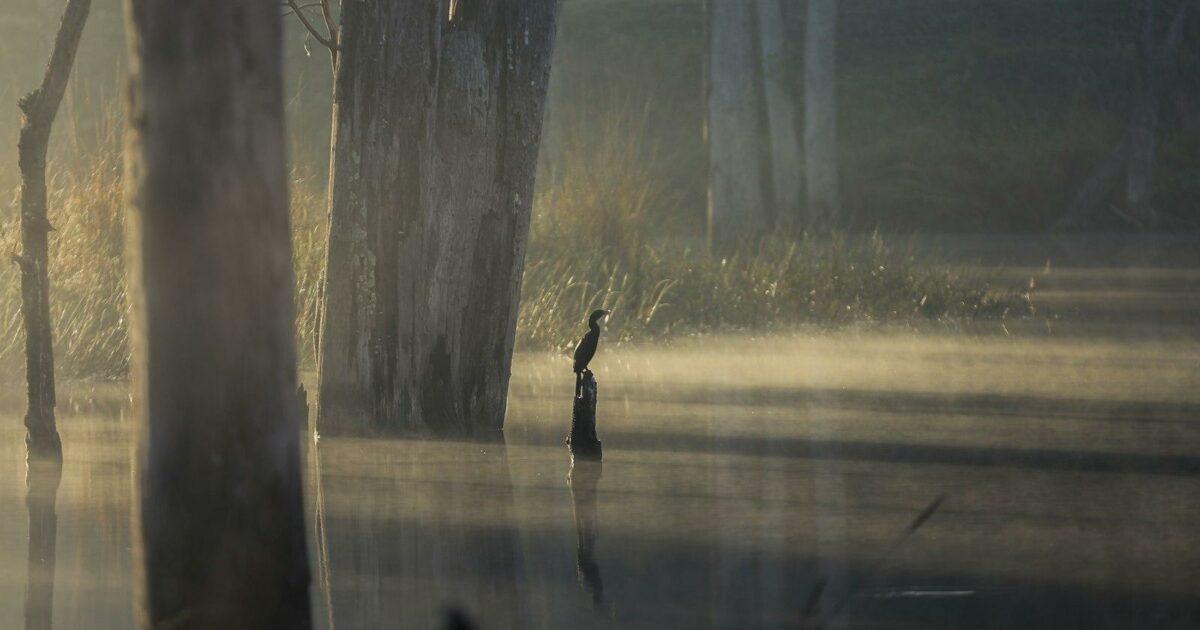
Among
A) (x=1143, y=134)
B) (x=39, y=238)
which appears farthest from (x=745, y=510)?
(x=1143, y=134)

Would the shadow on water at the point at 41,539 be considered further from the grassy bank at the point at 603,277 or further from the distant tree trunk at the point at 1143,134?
the distant tree trunk at the point at 1143,134

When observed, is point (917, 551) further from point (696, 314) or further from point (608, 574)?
point (696, 314)

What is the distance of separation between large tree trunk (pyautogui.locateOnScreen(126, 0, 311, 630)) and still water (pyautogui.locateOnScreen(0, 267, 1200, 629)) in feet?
3.57

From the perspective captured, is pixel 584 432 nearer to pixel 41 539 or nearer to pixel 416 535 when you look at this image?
pixel 416 535

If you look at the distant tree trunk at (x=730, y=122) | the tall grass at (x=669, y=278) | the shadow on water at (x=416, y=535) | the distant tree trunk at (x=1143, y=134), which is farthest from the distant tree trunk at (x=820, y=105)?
the shadow on water at (x=416, y=535)

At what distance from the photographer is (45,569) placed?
272 inches

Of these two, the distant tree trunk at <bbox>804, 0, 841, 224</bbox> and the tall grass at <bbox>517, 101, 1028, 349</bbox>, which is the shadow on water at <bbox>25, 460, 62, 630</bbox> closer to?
the tall grass at <bbox>517, 101, 1028, 349</bbox>

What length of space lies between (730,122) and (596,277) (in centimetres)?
848

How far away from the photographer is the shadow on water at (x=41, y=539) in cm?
627

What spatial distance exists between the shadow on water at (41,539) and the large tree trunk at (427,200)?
1.55 meters

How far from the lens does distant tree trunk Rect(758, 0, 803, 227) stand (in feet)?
86.8

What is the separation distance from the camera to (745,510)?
26.0 feet

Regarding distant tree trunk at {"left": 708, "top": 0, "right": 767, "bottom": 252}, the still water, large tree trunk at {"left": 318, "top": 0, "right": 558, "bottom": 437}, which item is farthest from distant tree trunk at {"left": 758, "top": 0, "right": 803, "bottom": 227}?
large tree trunk at {"left": 318, "top": 0, "right": 558, "bottom": 437}

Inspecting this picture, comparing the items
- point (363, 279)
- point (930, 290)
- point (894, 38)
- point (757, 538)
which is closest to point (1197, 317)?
point (930, 290)
